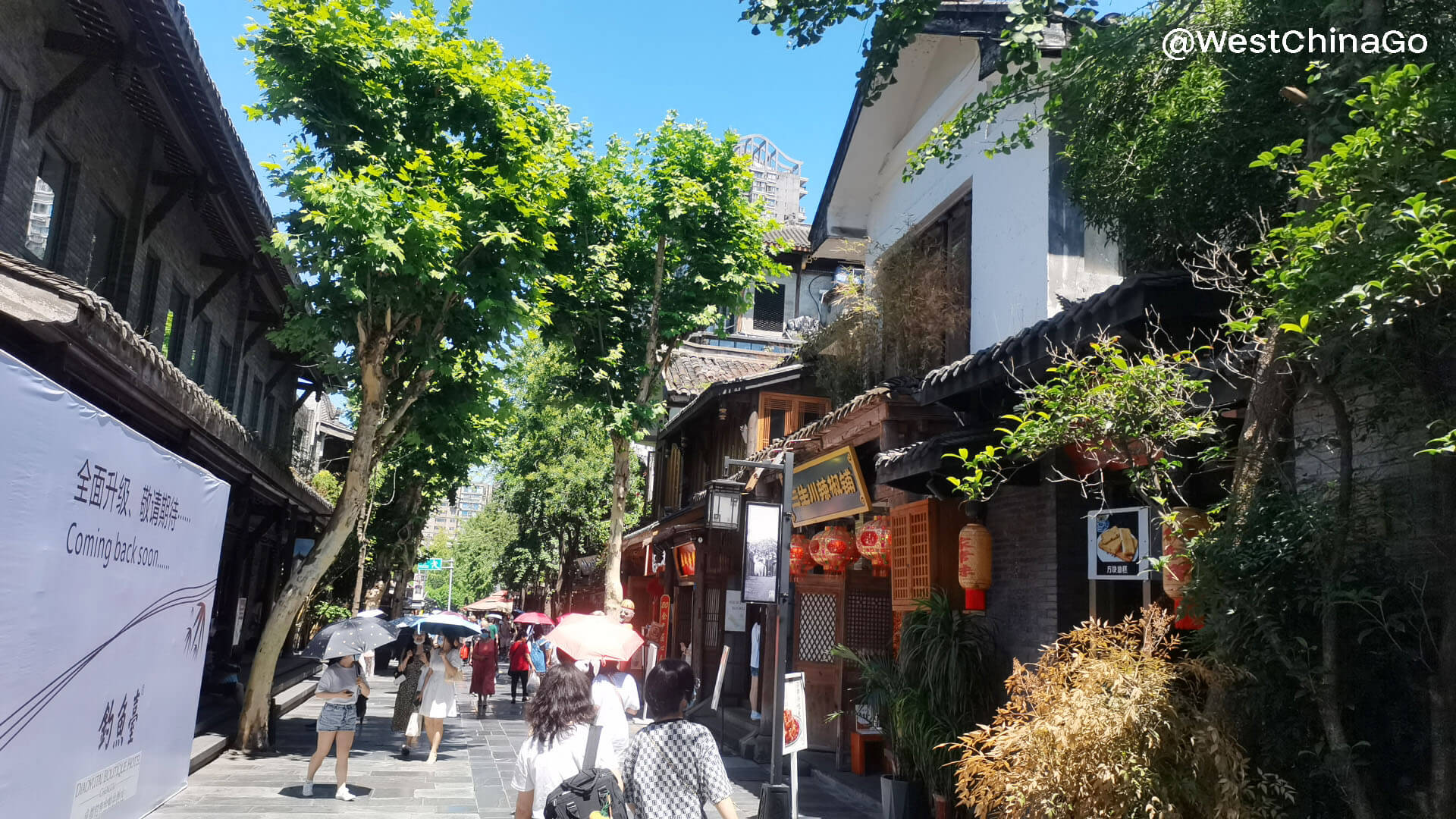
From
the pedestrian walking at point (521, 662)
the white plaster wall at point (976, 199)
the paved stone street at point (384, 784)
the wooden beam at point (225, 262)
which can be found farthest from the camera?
the pedestrian walking at point (521, 662)

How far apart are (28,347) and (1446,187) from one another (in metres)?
8.00

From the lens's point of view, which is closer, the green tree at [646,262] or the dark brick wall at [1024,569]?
the dark brick wall at [1024,569]

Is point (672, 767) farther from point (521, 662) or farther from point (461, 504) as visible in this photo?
point (461, 504)

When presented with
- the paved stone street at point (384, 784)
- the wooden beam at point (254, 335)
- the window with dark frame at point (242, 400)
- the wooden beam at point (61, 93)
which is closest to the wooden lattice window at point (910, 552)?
the paved stone street at point (384, 784)

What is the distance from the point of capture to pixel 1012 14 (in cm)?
744

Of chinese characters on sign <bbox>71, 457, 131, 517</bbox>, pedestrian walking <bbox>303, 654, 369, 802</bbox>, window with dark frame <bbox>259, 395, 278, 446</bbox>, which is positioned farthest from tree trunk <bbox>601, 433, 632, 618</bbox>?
chinese characters on sign <bbox>71, 457, 131, 517</bbox>

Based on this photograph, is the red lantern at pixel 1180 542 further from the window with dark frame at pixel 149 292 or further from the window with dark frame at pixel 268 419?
the window with dark frame at pixel 268 419

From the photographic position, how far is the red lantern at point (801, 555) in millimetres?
14461

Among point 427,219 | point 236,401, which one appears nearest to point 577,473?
point 236,401

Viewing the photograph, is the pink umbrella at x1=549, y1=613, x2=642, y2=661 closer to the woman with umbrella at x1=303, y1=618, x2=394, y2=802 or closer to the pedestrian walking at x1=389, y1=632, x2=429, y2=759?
the woman with umbrella at x1=303, y1=618, x2=394, y2=802

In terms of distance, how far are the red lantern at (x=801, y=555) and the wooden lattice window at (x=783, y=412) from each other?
475cm

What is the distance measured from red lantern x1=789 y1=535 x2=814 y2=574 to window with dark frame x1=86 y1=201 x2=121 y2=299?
30.3ft

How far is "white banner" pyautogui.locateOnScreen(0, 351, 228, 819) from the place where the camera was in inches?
170

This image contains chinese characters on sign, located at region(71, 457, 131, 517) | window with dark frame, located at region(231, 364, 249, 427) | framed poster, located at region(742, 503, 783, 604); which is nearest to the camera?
chinese characters on sign, located at region(71, 457, 131, 517)
